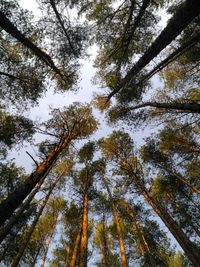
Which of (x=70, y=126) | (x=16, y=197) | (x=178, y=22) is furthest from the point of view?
(x=70, y=126)

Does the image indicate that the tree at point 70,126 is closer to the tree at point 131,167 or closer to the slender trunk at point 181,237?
the tree at point 131,167

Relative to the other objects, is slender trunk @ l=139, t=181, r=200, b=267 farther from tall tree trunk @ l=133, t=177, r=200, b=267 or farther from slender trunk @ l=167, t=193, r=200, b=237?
slender trunk @ l=167, t=193, r=200, b=237

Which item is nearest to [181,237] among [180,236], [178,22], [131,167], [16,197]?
[180,236]

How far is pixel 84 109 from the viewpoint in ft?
42.8

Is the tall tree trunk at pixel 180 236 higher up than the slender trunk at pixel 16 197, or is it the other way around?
the tall tree trunk at pixel 180 236

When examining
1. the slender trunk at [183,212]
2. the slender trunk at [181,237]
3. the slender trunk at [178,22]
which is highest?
the slender trunk at [183,212]

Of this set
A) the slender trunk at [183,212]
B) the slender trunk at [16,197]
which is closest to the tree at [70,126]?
the slender trunk at [16,197]

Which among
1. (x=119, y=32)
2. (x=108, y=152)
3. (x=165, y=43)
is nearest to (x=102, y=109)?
(x=108, y=152)

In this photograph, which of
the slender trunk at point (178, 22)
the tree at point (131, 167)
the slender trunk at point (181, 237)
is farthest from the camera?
the tree at point (131, 167)

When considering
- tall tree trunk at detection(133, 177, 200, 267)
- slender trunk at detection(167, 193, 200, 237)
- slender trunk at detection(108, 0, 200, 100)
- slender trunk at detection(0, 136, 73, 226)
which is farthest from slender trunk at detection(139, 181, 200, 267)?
slender trunk at detection(108, 0, 200, 100)

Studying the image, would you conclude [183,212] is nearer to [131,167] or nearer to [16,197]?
[131,167]

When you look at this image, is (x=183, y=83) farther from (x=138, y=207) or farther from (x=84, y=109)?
(x=138, y=207)

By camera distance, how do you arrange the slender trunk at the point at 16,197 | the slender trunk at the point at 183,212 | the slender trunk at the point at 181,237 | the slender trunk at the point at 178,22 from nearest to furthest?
the slender trunk at the point at 178,22
the slender trunk at the point at 16,197
the slender trunk at the point at 181,237
the slender trunk at the point at 183,212

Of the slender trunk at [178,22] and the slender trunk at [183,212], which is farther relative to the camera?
the slender trunk at [183,212]
